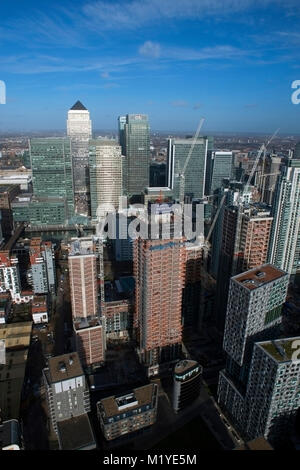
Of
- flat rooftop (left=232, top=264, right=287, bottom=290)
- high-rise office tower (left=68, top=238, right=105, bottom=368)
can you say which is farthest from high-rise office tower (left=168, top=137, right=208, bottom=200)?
flat rooftop (left=232, top=264, right=287, bottom=290)

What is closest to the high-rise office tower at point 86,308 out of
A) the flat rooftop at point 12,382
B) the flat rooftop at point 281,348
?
the flat rooftop at point 12,382

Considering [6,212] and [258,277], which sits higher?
[258,277]

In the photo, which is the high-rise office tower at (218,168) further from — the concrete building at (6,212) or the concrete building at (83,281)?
the concrete building at (83,281)

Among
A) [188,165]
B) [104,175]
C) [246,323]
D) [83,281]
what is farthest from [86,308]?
[188,165]

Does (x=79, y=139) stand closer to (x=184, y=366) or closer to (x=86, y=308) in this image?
(x=86, y=308)

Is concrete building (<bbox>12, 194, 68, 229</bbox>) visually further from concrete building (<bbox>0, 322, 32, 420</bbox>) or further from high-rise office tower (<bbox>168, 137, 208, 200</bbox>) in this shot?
concrete building (<bbox>0, 322, 32, 420</bbox>)
